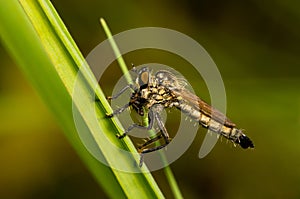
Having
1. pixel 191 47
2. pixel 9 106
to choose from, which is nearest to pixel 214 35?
pixel 191 47

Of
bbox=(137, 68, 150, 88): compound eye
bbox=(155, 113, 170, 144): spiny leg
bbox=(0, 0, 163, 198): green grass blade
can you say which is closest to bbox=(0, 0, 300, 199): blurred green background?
bbox=(155, 113, 170, 144): spiny leg

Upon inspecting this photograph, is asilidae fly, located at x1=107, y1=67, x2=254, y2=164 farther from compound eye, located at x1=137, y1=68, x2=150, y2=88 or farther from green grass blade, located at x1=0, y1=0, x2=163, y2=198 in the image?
green grass blade, located at x1=0, y1=0, x2=163, y2=198

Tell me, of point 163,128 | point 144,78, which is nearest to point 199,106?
point 163,128

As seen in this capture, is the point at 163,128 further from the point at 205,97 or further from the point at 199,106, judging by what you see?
the point at 205,97

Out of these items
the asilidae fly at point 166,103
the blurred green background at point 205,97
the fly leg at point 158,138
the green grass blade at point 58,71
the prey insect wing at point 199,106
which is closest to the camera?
the green grass blade at point 58,71

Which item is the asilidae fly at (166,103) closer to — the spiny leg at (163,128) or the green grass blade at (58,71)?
the spiny leg at (163,128)

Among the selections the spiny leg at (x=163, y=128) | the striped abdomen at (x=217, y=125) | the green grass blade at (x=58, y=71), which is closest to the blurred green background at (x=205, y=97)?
the striped abdomen at (x=217, y=125)
